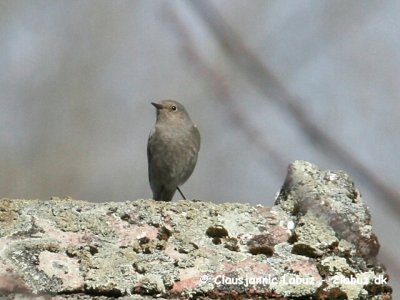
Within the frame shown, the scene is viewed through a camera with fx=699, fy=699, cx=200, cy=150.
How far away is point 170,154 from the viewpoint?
6.88 meters

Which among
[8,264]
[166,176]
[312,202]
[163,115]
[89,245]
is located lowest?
[8,264]

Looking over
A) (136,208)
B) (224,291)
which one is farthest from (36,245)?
(224,291)

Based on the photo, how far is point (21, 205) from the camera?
2633 millimetres

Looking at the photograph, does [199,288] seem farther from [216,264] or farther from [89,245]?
[89,245]

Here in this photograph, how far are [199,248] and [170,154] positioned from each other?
4380mm

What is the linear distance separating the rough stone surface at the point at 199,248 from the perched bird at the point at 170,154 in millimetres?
4008

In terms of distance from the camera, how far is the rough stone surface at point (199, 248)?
227cm

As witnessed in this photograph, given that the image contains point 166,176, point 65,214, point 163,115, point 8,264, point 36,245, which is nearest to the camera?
point 8,264

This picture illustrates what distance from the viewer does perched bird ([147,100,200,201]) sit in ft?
22.5

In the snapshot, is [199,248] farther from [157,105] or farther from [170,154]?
[157,105]

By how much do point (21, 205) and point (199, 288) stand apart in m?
0.79
